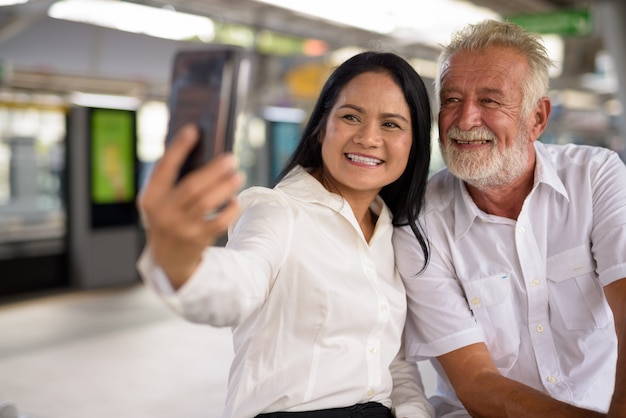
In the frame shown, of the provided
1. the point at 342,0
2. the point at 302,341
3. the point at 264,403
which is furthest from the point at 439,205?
the point at 342,0

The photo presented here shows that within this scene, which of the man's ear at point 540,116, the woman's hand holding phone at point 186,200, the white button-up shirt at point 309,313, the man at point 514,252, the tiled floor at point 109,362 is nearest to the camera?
the woman's hand holding phone at point 186,200

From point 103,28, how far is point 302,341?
27.9 feet

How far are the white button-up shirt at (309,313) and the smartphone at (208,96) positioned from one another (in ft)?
1.54

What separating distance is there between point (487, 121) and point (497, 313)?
585 mm

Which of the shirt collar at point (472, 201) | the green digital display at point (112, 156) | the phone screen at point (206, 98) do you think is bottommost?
the green digital display at point (112, 156)

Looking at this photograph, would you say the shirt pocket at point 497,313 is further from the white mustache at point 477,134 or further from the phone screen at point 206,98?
the phone screen at point 206,98

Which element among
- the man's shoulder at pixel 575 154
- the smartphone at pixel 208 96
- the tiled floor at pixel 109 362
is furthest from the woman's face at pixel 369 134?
the tiled floor at pixel 109 362

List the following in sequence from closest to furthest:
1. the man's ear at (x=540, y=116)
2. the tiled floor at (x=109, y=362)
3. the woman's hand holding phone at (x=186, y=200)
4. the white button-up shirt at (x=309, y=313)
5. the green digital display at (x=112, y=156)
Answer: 1. the woman's hand holding phone at (x=186, y=200)
2. the white button-up shirt at (x=309, y=313)
3. the man's ear at (x=540, y=116)
4. the tiled floor at (x=109, y=362)
5. the green digital display at (x=112, y=156)

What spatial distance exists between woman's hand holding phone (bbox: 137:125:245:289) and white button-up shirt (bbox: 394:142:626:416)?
3.38 ft

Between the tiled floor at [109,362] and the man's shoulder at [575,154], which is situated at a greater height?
the man's shoulder at [575,154]

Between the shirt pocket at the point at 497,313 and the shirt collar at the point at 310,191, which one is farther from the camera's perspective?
the shirt pocket at the point at 497,313

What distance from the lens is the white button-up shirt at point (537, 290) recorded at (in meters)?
2.06

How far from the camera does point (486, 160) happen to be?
2.08m

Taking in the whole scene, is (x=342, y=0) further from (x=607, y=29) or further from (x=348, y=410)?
(x=348, y=410)
